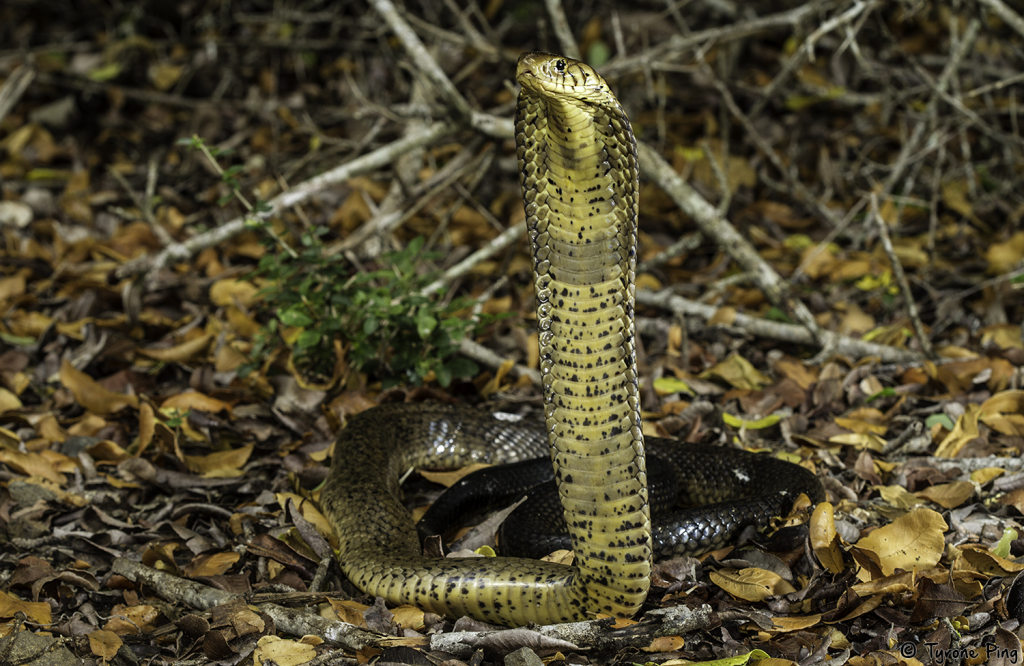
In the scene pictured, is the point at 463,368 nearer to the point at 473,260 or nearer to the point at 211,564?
the point at 473,260

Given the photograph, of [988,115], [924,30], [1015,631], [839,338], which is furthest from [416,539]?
[924,30]

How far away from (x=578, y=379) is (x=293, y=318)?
243cm

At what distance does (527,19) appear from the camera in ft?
27.8

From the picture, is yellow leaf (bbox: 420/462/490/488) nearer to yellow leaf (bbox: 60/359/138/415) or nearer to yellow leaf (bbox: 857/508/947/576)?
yellow leaf (bbox: 60/359/138/415)

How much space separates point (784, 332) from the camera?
5852 millimetres

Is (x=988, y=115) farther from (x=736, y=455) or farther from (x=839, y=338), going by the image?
(x=736, y=455)

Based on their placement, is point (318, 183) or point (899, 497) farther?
point (318, 183)

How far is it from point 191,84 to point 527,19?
3.15 meters

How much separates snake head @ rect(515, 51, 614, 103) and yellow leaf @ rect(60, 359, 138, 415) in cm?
354

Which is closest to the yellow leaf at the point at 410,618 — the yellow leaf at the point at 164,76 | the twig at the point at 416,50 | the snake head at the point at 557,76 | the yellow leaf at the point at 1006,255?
the snake head at the point at 557,76

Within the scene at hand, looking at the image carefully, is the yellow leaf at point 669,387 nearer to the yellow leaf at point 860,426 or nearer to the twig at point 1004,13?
the yellow leaf at point 860,426

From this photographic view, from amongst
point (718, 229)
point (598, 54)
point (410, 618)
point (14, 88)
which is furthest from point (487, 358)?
point (14, 88)

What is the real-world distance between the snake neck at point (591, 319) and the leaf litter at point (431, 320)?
46cm

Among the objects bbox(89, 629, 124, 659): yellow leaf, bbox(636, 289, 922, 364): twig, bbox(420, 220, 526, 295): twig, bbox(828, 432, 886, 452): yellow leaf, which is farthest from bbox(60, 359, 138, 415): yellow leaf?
bbox(828, 432, 886, 452): yellow leaf
